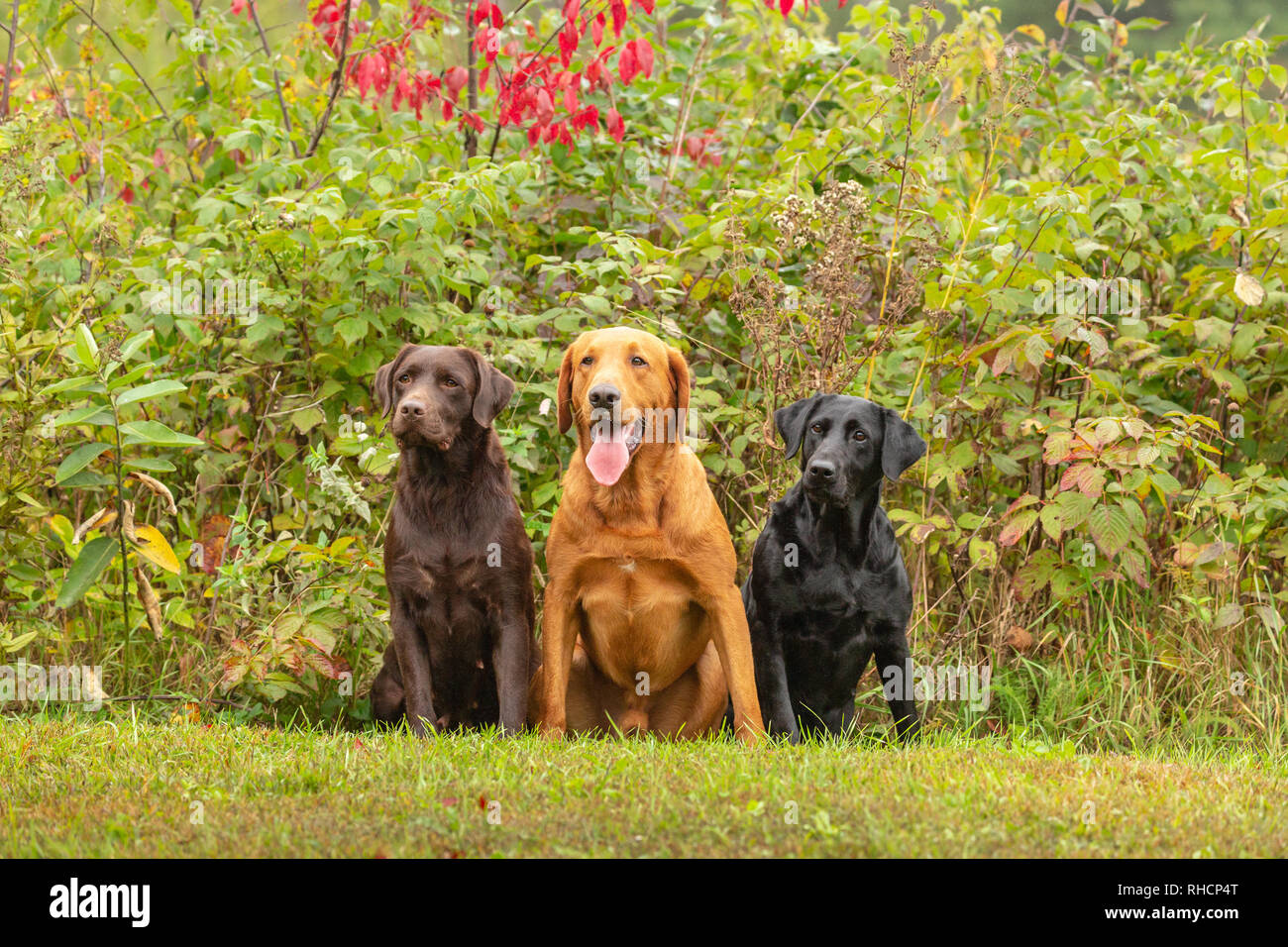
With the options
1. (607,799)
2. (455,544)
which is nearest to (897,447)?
(455,544)

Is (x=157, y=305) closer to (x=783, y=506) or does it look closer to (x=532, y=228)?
(x=532, y=228)

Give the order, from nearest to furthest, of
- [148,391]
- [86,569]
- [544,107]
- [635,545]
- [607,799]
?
[607,799], [635,545], [148,391], [86,569], [544,107]

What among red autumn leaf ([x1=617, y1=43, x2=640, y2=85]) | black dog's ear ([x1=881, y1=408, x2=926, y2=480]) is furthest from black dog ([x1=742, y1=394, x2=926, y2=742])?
red autumn leaf ([x1=617, y1=43, x2=640, y2=85])

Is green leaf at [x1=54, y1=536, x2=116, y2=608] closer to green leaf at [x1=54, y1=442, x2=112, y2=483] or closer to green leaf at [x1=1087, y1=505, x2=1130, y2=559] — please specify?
green leaf at [x1=54, y1=442, x2=112, y2=483]

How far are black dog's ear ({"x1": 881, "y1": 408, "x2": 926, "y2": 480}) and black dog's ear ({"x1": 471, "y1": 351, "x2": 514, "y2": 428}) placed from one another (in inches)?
56.5

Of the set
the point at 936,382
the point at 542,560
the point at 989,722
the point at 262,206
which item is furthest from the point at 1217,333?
the point at 262,206

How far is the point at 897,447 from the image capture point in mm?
4621

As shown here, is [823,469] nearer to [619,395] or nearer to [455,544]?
[619,395]

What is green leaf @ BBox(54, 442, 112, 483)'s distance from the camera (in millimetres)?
4734

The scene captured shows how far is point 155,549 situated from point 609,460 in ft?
6.45

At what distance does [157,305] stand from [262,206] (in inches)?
26.1

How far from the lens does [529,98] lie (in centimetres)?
587

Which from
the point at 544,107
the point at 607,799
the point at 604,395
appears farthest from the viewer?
the point at 544,107
